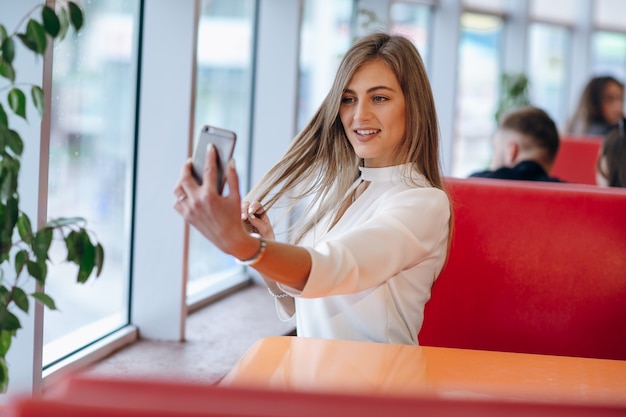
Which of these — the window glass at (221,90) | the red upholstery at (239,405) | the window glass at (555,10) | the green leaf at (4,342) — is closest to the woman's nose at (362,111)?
the green leaf at (4,342)

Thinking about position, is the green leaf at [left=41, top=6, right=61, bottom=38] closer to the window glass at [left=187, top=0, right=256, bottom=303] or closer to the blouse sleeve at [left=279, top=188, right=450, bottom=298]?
the blouse sleeve at [left=279, top=188, right=450, bottom=298]

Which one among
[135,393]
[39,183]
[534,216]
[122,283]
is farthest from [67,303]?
[135,393]

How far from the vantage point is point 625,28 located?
37.8ft

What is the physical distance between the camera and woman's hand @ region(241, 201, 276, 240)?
2027mm

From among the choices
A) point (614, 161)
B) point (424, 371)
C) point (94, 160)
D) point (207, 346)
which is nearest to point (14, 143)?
point (424, 371)

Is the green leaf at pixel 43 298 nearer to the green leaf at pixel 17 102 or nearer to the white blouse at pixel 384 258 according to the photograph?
the green leaf at pixel 17 102

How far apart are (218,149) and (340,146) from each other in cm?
83

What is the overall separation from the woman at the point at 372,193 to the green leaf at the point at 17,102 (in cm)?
55

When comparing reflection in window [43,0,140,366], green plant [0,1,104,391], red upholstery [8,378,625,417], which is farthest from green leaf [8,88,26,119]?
reflection in window [43,0,140,366]

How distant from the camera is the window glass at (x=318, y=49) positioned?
6773mm

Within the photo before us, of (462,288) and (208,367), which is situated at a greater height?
(462,288)

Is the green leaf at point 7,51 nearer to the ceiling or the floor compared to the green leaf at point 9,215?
nearer to the ceiling

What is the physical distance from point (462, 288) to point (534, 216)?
0.32 m

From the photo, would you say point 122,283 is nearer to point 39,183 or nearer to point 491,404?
point 39,183
